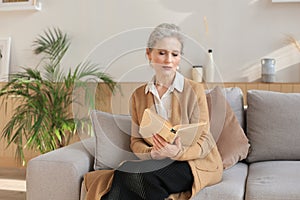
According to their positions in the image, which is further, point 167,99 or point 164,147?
point 167,99

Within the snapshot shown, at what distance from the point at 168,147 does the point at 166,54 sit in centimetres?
39

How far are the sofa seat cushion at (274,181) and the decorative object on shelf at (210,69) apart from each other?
106cm

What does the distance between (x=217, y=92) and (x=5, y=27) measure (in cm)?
232

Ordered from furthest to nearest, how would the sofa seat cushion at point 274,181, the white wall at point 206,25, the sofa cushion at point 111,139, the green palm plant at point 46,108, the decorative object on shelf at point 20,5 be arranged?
1. the decorative object on shelf at point 20,5
2. the white wall at point 206,25
3. the green palm plant at point 46,108
4. the sofa cushion at point 111,139
5. the sofa seat cushion at point 274,181

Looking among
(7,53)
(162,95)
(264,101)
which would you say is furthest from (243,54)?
(7,53)

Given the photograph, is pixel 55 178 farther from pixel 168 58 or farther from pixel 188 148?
pixel 168 58

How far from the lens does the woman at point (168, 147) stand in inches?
71.4

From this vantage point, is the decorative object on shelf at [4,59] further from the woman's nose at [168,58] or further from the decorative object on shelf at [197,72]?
the woman's nose at [168,58]

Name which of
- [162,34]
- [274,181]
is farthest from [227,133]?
[162,34]

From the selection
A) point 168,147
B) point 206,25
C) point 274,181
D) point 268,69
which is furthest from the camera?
point 206,25

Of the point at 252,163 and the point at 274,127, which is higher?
the point at 274,127

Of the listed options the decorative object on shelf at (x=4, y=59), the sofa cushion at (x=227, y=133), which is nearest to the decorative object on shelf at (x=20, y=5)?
the decorative object on shelf at (x=4, y=59)

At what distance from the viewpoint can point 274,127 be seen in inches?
95.7

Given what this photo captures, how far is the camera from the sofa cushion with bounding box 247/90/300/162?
2.39m
